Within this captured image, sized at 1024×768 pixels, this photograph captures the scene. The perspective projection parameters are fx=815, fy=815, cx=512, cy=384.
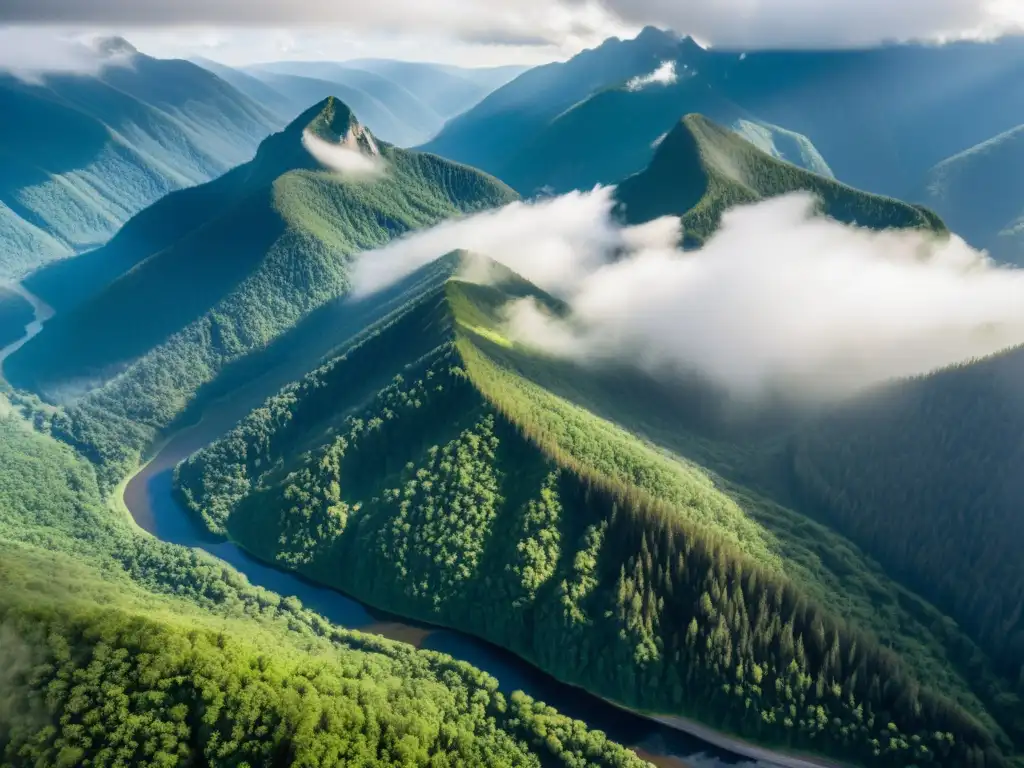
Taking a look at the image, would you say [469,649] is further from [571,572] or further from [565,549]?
[565,549]

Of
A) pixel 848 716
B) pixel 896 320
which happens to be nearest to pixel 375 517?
pixel 848 716

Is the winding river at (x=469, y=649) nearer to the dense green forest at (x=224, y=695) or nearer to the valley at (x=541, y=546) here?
the valley at (x=541, y=546)

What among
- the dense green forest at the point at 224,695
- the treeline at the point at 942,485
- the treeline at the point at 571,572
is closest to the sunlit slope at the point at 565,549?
the treeline at the point at 571,572

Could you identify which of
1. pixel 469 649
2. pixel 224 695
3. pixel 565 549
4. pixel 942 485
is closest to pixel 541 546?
pixel 565 549

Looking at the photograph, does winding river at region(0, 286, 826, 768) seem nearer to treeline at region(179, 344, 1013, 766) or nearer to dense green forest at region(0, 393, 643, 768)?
treeline at region(179, 344, 1013, 766)

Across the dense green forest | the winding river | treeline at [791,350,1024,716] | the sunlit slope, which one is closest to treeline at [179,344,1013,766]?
the sunlit slope

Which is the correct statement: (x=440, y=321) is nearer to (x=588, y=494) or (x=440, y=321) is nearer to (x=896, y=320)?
(x=588, y=494)

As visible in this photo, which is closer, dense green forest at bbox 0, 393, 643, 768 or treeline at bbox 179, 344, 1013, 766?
dense green forest at bbox 0, 393, 643, 768
